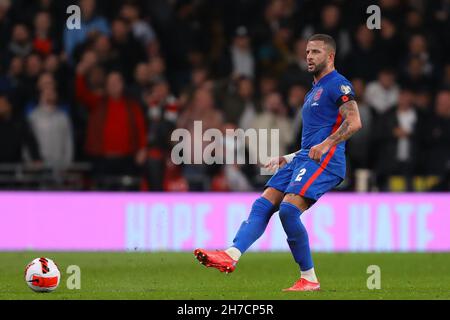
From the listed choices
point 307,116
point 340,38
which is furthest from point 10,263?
point 340,38

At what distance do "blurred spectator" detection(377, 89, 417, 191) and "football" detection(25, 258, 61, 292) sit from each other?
27.1ft

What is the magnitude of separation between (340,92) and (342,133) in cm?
37

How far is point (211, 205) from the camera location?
56.2ft

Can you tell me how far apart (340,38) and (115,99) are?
3.95 metres

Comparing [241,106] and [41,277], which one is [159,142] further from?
[41,277]

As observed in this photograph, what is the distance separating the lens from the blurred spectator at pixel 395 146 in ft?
58.8

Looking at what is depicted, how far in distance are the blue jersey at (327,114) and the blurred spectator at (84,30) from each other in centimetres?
838

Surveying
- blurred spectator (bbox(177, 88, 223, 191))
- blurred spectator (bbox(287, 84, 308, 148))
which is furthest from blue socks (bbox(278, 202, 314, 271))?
blurred spectator (bbox(287, 84, 308, 148))

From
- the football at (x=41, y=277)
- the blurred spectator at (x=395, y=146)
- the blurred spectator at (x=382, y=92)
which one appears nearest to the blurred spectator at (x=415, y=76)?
the blurred spectator at (x=382, y=92)

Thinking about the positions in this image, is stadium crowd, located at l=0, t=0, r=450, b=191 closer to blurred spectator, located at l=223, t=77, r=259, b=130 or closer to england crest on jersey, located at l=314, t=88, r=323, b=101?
blurred spectator, located at l=223, t=77, r=259, b=130

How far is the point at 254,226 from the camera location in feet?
34.7

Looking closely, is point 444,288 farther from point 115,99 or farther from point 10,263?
point 115,99

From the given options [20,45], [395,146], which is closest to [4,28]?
[20,45]
